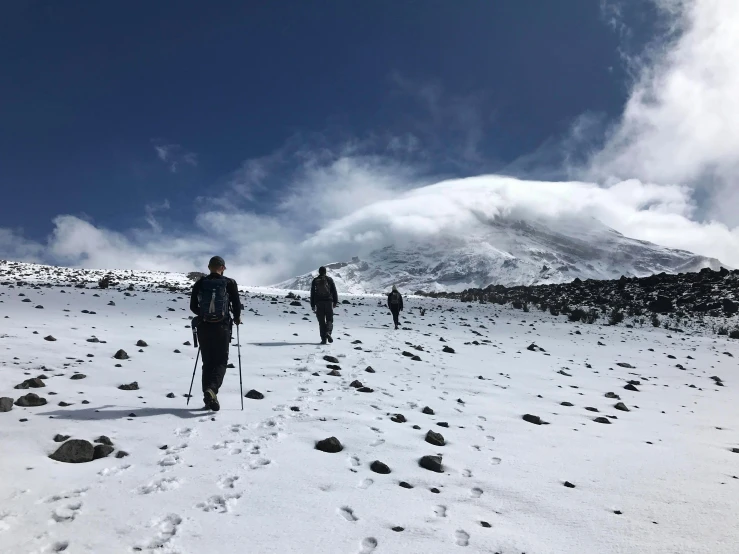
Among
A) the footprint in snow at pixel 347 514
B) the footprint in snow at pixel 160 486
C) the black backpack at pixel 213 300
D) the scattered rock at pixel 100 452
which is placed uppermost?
the black backpack at pixel 213 300

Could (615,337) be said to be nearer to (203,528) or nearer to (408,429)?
(408,429)

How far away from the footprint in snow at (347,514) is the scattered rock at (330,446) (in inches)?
54.2

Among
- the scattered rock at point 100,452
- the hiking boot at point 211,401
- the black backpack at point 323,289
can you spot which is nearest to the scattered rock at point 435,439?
the hiking boot at point 211,401

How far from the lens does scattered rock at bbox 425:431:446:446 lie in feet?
18.5

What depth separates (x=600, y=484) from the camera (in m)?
4.61

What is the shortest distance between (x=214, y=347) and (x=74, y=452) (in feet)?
9.44

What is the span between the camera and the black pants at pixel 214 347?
23.4 ft

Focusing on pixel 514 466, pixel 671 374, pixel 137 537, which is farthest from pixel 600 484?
pixel 671 374

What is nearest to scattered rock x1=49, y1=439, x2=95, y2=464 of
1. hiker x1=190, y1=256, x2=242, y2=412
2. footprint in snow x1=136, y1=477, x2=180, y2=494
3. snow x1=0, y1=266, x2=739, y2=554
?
snow x1=0, y1=266, x2=739, y2=554

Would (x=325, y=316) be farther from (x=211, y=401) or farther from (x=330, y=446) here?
(x=330, y=446)

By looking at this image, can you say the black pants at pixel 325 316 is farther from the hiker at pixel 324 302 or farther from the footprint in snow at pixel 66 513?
the footprint in snow at pixel 66 513

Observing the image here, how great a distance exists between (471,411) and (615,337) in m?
15.8

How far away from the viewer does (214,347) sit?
23.9 ft

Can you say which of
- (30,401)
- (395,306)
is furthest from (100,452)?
(395,306)
